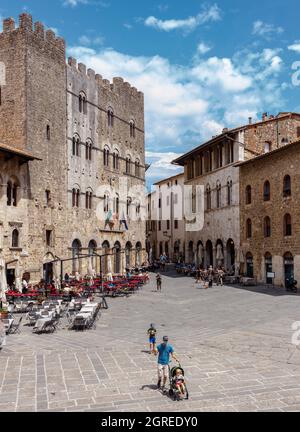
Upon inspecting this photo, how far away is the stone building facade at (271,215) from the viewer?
92.1 feet

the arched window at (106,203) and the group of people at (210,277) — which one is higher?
→ the arched window at (106,203)

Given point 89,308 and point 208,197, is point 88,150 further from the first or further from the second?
point 89,308

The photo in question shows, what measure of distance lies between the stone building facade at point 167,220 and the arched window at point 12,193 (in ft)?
91.5

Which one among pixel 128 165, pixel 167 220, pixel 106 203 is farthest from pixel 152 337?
pixel 167 220

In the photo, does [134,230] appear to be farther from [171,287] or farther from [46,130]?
[46,130]

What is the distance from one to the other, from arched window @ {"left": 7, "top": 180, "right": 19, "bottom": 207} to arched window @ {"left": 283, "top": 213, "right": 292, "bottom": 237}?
18206 mm

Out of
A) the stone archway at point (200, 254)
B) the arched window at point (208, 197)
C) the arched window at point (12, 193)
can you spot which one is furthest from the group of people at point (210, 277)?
the arched window at point (12, 193)

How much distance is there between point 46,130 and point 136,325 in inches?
719

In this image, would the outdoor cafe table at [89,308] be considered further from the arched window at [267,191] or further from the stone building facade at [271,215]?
the arched window at [267,191]

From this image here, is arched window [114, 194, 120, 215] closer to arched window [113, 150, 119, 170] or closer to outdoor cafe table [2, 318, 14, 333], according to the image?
arched window [113, 150, 119, 170]

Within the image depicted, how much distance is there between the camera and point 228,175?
36625 mm

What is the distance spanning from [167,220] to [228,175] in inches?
873

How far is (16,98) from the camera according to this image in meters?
28.2
